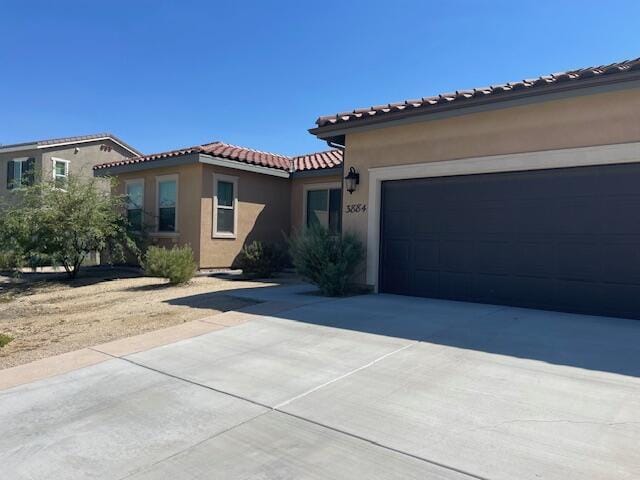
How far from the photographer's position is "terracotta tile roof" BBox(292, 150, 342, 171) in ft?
52.5

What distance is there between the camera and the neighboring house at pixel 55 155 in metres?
25.5

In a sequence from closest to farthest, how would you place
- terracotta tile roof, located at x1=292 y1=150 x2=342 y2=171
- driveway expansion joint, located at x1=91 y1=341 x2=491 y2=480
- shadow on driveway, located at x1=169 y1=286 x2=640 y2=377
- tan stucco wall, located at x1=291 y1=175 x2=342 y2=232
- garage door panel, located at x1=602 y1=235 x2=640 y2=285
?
driveway expansion joint, located at x1=91 y1=341 x2=491 y2=480, shadow on driveway, located at x1=169 y1=286 x2=640 y2=377, garage door panel, located at x1=602 y1=235 x2=640 y2=285, terracotta tile roof, located at x1=292 y1=150 x2=342 y2=171, tan stucco wall, located at x1=291 y1=175 x2=342 y2=232

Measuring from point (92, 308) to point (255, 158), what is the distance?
776 cm

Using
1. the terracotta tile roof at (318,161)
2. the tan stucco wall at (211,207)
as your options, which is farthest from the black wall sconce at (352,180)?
the terracotta tile roof at (318,161)

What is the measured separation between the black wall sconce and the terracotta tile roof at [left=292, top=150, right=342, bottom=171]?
4484 millimetres

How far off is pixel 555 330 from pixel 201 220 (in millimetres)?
10424

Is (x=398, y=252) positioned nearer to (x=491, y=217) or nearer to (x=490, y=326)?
(x=491, y=217)

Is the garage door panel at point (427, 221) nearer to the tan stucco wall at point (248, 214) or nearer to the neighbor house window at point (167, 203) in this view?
the tan stucco wall at point (248, 214)

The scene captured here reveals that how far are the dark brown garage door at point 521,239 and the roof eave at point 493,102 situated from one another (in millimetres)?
1233

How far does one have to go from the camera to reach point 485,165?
29.3ft

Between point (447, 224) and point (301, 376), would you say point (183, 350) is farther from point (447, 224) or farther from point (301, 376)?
point (447, 224)

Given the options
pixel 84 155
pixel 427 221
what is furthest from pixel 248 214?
pixel 84 155

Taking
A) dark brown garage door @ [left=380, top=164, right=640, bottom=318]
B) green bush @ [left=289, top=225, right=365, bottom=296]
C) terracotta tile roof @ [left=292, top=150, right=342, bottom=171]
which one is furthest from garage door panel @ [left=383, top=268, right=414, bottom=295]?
terracotta tile roof @ [left=292, top=150, right=342, bottom=171]

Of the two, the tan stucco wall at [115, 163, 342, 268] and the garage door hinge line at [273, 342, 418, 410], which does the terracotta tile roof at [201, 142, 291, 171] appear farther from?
the garage door hinge line at [273, 342, 418, 410]
